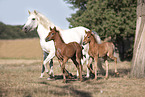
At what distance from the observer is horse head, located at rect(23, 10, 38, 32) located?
859cm

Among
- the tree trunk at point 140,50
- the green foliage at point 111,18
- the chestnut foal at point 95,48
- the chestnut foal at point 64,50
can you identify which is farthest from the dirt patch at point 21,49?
the chestnut foal at point 64,50

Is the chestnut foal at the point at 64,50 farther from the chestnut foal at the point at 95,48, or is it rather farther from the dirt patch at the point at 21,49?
the dirt patch at the point at 21,49

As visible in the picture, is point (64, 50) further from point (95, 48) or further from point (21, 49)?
point (21, 49)

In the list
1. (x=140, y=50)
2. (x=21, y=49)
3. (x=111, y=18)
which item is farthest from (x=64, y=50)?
(x=21, y=49)

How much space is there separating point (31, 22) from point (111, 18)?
1002cm

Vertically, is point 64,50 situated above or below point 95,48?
below

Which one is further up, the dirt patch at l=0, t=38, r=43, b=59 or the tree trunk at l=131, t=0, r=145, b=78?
the dirt patch at l=0, t=38, r=43, b=59

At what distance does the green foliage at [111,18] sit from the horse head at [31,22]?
30.9 ft

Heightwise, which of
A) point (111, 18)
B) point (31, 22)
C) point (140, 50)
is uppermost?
point (111, 18)

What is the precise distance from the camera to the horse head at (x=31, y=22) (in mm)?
8594

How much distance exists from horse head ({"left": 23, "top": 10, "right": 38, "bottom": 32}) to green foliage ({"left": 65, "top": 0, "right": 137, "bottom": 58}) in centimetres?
942

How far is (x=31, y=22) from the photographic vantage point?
864cm

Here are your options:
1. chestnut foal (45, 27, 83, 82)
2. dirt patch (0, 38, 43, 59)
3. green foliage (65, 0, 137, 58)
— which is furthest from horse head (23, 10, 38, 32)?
dirt patch (0, 38, 43, 59)

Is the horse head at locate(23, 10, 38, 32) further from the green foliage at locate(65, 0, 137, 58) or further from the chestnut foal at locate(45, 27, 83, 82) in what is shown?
the green foliage at locate(65, 0, 137, 58)
